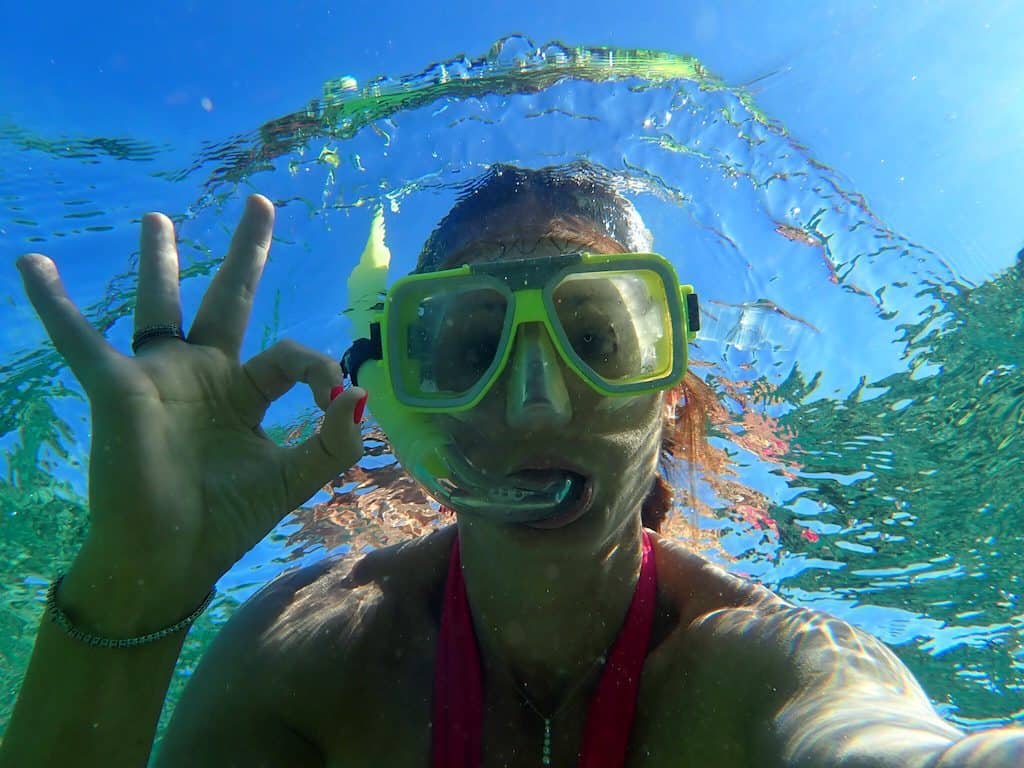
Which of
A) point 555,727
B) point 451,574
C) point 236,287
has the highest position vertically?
point 236,287

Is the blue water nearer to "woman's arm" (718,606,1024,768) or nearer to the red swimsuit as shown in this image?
the red swimsuit

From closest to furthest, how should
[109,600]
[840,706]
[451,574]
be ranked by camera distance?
[840,706], [109,600], [451,574]

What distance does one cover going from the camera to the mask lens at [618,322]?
120 inches

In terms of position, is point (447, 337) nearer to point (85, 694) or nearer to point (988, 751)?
point (85, 694)

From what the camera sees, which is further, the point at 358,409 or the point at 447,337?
the point at 447,337

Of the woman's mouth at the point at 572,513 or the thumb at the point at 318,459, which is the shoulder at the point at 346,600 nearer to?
the thumb at the point at 318,459

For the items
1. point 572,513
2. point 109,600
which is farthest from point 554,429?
point 109,600

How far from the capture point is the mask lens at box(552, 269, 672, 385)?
304 centimetres

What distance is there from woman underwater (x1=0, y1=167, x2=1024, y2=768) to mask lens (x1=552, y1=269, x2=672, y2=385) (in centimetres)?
1

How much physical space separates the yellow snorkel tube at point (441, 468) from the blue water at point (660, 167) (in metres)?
1.99

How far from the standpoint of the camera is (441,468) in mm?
2736

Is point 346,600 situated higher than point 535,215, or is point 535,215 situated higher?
point 535,215

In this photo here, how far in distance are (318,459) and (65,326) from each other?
1.07m

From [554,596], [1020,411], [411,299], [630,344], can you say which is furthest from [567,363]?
[1020,411]
